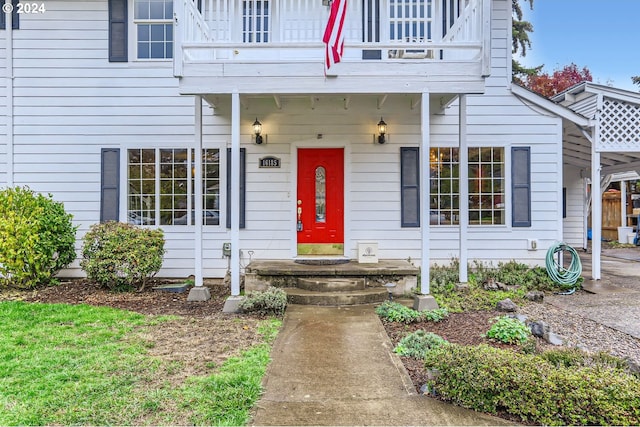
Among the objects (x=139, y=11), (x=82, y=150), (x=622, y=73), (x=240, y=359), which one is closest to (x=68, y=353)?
(x=240, y=359)

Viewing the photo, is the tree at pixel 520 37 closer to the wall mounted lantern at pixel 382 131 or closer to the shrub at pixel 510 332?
the wall mounted lantern at pixel 382 131

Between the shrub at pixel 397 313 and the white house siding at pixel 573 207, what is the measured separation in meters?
9.88

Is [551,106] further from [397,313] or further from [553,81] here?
[553,81]

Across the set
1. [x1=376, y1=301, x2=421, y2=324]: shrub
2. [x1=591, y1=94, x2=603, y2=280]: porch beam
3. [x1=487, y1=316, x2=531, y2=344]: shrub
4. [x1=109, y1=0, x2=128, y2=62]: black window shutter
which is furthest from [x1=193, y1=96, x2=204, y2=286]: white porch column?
[x1=591, y1=94, x2=603, y2=280]: porch beam

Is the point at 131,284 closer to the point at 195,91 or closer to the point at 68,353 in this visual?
the point at 68,353

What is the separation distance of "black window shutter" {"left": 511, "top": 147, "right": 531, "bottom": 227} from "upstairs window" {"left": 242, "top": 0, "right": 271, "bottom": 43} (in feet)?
16.8

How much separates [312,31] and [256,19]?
1.70 metres

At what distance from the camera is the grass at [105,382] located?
8.53 feet

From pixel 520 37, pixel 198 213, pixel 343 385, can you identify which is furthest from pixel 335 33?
pixel 520 37

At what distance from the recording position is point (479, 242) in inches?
289

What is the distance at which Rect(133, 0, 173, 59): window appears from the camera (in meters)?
7.26

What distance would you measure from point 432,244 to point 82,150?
6.79 meters

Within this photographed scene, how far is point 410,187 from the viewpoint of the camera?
23.7ft

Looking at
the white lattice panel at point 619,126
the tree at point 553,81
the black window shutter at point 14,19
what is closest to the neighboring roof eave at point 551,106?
the white lattice panel at point 619,126
